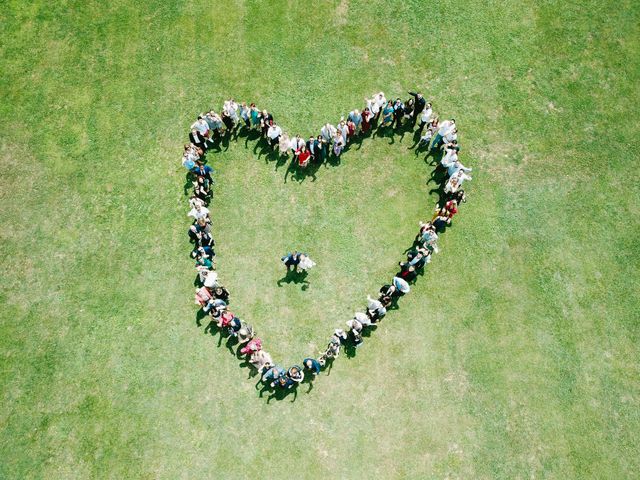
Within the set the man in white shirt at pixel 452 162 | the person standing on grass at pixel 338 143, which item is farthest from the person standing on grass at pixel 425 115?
the person standing on grass at pixel 338 143

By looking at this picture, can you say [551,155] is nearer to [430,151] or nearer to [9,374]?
[430,151]

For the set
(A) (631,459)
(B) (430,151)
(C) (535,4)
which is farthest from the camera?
(C) (535,4)

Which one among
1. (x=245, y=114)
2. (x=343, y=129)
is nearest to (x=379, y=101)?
(x=343, y=129)

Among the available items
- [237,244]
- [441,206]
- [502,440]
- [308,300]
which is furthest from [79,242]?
[502,440]

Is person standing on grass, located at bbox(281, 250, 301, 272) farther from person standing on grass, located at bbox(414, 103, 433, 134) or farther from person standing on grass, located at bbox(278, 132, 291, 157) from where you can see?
person standing on grass, located at bbox(414, 103, 433, 134)

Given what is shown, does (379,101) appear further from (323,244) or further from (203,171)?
(203,171)

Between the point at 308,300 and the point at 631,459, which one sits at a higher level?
the point at 308,300

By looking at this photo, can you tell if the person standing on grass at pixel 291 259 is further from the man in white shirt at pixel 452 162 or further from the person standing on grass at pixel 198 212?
the man in white shirt at pixel 452 162
